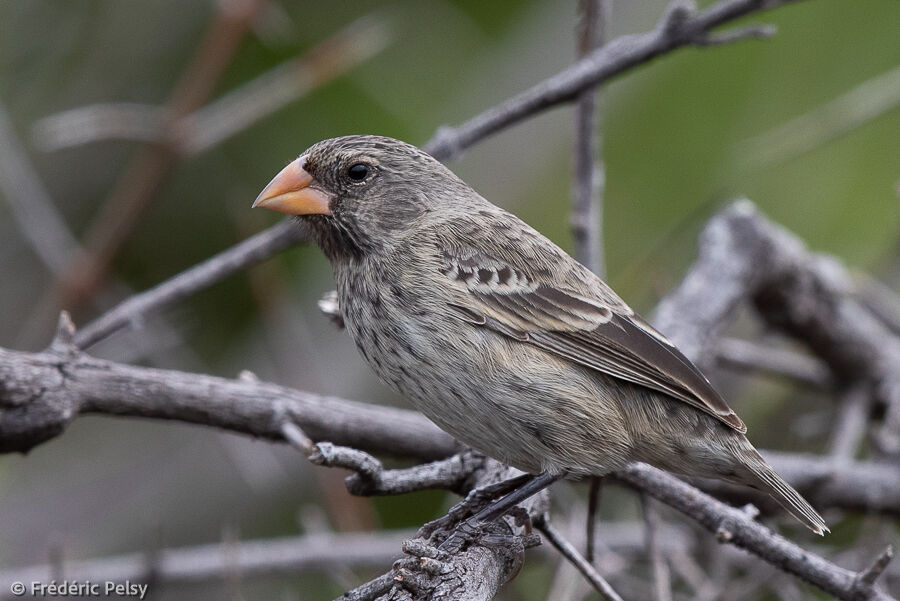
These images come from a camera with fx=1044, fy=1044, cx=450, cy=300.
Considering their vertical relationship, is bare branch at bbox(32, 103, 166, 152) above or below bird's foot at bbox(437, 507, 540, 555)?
above

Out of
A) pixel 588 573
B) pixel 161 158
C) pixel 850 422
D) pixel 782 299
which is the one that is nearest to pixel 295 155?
pixel 161 158

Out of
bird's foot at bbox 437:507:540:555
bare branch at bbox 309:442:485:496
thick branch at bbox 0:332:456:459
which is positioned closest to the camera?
bare branch at bbox 309:442:485:496

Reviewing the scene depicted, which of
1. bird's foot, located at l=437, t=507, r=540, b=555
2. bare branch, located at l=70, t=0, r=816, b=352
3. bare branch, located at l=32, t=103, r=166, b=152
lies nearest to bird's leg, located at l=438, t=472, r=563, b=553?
bird's foot, located at l=437, t=507, r=540, b=555

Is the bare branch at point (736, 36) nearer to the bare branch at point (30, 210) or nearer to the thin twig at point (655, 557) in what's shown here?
the thin twig at point (655, 557)

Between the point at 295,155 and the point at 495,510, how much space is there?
3022 mm

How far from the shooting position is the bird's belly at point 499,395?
2.94 meters

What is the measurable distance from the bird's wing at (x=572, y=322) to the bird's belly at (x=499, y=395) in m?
0.06

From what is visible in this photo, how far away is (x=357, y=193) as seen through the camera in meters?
3.46

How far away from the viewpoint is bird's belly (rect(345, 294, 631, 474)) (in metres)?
2.94

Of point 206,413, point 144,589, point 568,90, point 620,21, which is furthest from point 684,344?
point 620,21

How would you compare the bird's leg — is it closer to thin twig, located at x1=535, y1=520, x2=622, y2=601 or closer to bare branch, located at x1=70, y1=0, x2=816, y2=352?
thin twig, located at x1=535, y1=520, x2=622, y2=601

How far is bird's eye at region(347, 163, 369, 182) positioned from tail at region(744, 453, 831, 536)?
153cm

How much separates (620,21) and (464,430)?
150 inches

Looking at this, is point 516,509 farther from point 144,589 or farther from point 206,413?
point 144,589
